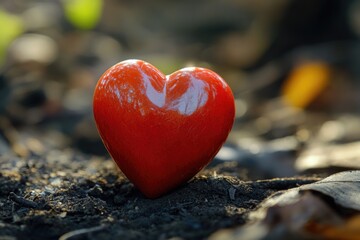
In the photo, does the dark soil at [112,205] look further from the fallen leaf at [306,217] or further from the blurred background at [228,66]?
the blurred background at [228,66]

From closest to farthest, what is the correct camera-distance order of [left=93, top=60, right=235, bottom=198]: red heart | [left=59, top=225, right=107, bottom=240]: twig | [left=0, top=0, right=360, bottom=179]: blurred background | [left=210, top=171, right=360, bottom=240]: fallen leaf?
[left=210, top=171, right=360, bottom=240]: fallen leaf, [left=59, top=225, right=107, bottom=240]: twig, [left=93, top=60, right=235, bottom=198]: red heart, [left=0, top=0, right=360, bottom=179]: blurred background

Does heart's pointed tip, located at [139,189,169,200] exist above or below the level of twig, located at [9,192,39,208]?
below

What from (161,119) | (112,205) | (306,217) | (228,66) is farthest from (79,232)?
(228,66)

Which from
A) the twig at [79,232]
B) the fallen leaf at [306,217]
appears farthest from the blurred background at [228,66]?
the twig at [79,232]

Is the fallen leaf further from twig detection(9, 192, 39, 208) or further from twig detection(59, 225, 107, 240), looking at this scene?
twig detection(9, 192, 39, 208)

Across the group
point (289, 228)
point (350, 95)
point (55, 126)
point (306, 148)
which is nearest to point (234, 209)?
point (289, 228)

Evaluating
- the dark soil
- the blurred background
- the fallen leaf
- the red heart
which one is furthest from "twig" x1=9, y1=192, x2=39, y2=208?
the blurred background

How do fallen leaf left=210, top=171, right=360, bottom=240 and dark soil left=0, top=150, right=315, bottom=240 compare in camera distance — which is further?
dark soil left=0, top=150, right=315, bottom=240
